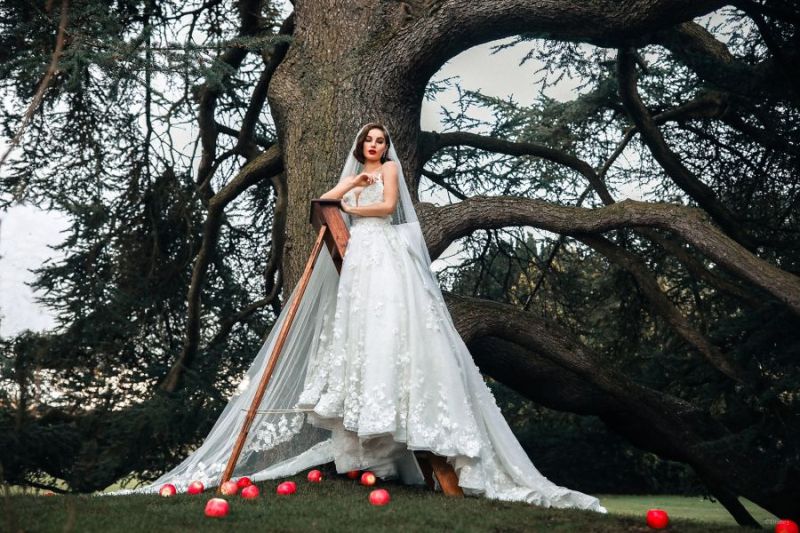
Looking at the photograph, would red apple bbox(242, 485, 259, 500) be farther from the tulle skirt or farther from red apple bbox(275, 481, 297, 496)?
the tulle skirt

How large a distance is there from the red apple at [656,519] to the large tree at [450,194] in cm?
178

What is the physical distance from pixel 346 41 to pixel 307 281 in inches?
88.6

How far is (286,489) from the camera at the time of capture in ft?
14.5

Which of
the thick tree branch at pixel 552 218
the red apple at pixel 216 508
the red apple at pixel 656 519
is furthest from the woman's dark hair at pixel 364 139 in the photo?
the red apple at pixel 656 519

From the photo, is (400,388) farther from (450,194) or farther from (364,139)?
(450,194)

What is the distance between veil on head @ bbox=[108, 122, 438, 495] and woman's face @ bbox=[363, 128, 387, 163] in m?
0.23

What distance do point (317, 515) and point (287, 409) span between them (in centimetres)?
120

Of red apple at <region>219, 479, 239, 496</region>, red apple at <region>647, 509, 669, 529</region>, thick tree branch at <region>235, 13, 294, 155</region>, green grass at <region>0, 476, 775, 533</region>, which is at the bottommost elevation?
red apple at <region>647, 509, 669, 529</region>

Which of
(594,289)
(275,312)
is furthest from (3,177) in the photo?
(594,289)

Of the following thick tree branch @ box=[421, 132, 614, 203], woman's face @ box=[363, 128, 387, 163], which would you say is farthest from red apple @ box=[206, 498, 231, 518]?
thick tree branch @ box=[421, 132, 614, 203]

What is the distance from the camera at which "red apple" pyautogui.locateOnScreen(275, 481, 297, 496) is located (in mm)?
4422

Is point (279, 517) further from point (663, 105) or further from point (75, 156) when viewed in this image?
point (663, 105)

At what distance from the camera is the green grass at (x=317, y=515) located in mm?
3611

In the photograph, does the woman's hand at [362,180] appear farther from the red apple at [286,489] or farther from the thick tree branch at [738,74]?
the thick tree branch at [738,74]
